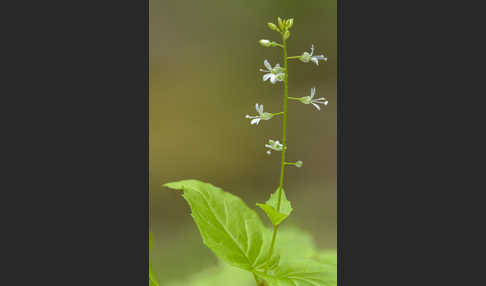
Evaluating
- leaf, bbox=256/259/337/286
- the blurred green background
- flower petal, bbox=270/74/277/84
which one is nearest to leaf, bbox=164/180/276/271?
leaf, bbox=256/259/337/286

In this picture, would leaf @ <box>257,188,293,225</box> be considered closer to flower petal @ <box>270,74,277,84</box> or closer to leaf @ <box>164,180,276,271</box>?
leaf @ <box>164,180,276,271</box>

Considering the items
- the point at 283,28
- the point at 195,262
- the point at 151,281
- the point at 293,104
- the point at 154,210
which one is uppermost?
the point at 283,28

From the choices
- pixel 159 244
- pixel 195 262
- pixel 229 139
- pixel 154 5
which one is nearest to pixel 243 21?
pixel 154 5

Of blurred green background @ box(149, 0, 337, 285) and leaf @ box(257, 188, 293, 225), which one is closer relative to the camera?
leaf @ box(257, 188, 293, 225)

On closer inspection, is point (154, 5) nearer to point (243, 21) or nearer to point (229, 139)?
point (243, 21)

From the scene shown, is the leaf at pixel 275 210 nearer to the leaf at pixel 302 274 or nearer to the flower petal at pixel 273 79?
the leaf at pixel 302 274

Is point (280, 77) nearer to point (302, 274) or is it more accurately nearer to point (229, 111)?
point (229, 111)

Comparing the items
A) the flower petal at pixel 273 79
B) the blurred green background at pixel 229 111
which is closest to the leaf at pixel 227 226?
the blurred green background at pixel 229 111
